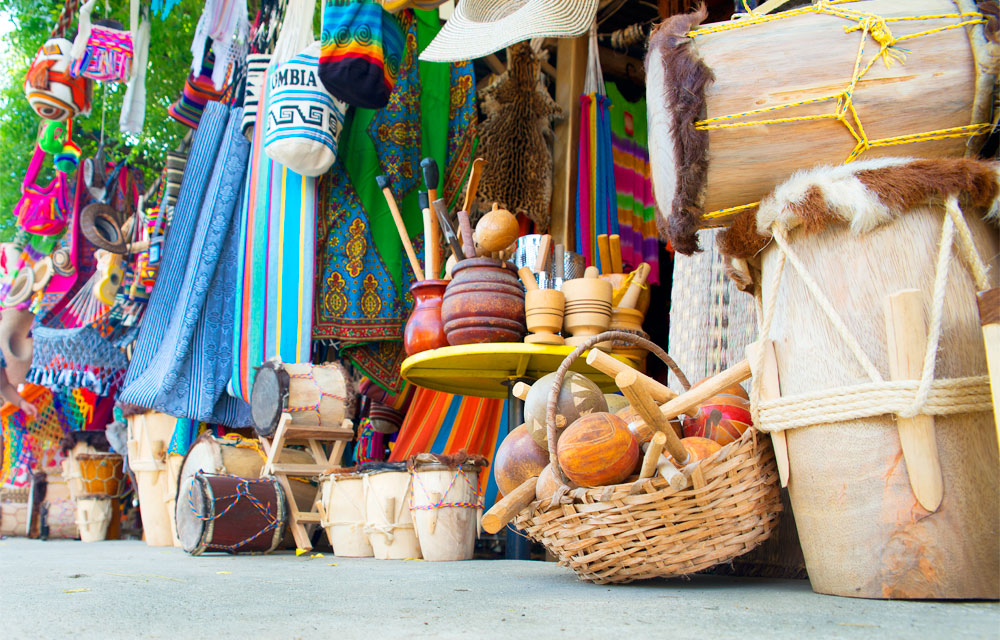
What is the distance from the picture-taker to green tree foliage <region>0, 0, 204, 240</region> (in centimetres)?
611

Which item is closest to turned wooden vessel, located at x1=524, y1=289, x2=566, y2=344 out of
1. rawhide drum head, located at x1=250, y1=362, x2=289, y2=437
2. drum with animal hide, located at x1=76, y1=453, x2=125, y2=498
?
rawhide drum head, located at x1=250, y1=362, x2=289, y2=437

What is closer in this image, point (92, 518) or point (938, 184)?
point (938, 184)

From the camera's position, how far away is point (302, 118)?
3.71 metres

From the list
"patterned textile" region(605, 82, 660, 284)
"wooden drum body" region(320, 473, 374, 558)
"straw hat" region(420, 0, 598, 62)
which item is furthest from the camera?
"patterned textile" region(605, 82, 660, 284)

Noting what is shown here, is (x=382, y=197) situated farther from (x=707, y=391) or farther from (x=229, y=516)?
(x=707, y=391)

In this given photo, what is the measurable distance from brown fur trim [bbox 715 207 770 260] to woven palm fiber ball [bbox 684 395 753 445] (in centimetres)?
37

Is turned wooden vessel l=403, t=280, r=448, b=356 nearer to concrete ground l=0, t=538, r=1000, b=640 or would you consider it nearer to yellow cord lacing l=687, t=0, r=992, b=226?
concrete ground l=0, t=538, r=1000, b=640

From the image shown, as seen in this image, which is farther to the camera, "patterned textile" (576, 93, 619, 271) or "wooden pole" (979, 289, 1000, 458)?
"patterned textile" (576, 93, 619, 271)

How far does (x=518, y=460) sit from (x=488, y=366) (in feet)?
2.75

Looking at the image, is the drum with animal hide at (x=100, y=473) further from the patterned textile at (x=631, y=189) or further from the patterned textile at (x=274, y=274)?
the patterned textile at (x=631, y=189)

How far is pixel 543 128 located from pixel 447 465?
2070 millimetres

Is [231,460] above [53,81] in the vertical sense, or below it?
below

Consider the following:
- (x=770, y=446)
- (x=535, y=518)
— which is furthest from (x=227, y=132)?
(x=770, y=446)

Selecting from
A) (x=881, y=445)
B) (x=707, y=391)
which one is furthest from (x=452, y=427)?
(x=881, y=445)
